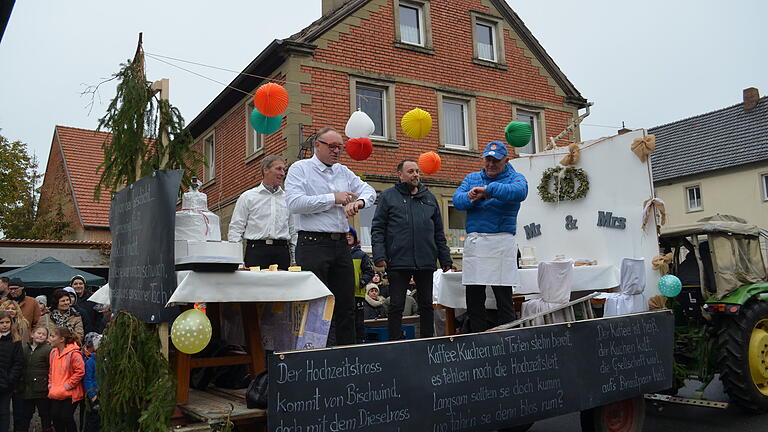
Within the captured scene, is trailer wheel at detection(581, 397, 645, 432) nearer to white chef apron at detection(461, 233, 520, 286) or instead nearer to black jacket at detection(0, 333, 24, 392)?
white chef apron at detection(461, 233, 520, 286)

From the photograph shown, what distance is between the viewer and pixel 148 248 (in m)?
3.80

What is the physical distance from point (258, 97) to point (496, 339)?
5.43 meters

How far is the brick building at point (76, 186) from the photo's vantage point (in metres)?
21.1

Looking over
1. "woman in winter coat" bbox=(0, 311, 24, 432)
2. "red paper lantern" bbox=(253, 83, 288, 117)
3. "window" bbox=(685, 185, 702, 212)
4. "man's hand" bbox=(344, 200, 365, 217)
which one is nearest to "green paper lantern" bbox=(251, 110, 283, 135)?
"red paper lantern" bbox=(253, 83, 288, 117)

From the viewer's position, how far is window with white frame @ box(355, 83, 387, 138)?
46.7 ft

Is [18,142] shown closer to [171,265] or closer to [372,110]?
[372,110]

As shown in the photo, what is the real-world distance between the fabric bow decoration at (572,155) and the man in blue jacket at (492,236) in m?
2.00

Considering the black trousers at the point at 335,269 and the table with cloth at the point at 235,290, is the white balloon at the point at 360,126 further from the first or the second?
the table with cloth at the point at 235,290

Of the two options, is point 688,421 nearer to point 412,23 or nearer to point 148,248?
point 148,248

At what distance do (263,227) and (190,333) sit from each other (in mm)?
2182

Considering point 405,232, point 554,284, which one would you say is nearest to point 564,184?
point 554,284

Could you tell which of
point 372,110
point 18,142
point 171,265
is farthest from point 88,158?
point 171,265

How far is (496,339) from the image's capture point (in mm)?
3883

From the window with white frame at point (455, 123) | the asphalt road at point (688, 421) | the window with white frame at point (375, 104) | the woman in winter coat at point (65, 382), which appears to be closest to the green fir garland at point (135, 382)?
the woman in winter coat at point (65, 382)
